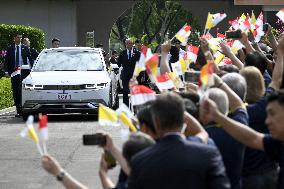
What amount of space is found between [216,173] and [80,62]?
14.6 m

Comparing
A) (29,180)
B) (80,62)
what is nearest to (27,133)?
(29,180)

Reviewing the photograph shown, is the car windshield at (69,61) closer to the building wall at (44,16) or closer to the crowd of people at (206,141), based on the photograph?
the crowd of people at (206,141)

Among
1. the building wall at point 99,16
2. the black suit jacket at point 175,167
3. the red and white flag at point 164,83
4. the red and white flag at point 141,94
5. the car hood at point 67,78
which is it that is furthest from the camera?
the building wall at point 99,16

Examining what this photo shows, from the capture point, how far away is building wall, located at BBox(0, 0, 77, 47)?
39.0 meters

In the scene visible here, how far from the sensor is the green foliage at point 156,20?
71000 mm

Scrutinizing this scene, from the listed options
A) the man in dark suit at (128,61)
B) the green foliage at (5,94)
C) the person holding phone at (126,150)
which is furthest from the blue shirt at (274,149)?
the green foliage at (5,94)

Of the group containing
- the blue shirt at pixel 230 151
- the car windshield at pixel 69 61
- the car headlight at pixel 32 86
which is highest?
the blue shirt at pixel 230 151

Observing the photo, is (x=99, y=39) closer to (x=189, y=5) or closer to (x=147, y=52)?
(x=189, y=5)

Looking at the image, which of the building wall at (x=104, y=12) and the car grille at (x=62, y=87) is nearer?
the car grille at (x=62, y=87)

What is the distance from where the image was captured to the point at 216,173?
4723mm

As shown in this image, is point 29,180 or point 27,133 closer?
point 27,133

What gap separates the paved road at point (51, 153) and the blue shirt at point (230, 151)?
4.60 m

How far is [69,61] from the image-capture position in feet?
63.2

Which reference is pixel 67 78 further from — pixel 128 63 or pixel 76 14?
pixel 76 14
